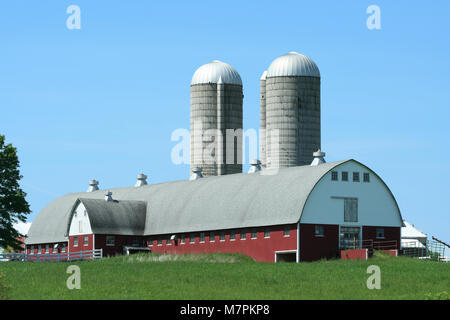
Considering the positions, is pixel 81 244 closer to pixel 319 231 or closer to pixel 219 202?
pixel 219 202

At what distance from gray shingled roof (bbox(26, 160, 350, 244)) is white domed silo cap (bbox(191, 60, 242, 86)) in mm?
12158

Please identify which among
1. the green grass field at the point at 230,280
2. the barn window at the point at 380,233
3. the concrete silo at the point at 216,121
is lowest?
the green grass field at the point at 230,280

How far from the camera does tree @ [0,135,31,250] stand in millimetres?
79000

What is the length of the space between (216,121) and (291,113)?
7608mm

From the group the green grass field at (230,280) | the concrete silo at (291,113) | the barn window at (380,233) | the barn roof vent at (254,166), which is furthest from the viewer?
the concrete silo at (291,113)

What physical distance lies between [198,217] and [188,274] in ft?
68.2

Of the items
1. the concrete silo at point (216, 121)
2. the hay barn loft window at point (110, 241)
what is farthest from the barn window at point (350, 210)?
the concrete silo at point (216, 121)

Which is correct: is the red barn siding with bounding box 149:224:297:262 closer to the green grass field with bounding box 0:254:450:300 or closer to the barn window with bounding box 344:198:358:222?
the green grass field with bounding box 0:254:450:300

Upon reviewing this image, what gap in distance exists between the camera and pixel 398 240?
73500mm

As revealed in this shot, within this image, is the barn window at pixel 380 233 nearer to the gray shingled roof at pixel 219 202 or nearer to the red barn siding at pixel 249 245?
the gray shingled roof at pixel 219 202

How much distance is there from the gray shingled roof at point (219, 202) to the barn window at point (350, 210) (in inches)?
100

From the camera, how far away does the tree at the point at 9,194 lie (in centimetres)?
7900

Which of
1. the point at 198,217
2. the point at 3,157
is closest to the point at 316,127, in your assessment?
the point at 198,217
